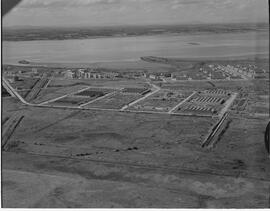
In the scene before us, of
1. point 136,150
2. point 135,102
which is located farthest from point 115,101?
point 136,150

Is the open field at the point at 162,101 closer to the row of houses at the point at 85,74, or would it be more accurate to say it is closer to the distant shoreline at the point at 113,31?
the row of houses at the point at 85,74

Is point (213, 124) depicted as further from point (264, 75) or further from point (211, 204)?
point (211, 204)

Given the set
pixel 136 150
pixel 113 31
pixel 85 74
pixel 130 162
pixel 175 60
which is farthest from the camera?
pixel 85 74

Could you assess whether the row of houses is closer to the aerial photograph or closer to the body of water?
the aerial photograph

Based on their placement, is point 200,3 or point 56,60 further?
point 56,60

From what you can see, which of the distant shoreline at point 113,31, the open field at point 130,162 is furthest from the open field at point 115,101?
the distant shoreline at point 113,31

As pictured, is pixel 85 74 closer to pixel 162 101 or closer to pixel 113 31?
pixel 113 31

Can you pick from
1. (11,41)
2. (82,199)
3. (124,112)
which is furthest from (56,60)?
(82,199)
